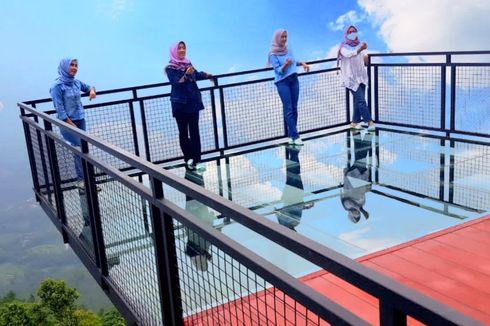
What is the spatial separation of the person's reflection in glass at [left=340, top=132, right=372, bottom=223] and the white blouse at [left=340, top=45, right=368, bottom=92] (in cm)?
105

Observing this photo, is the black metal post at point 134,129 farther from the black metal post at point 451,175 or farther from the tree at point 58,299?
the tree at point 58,299

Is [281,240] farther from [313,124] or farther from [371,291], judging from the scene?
[313,124]

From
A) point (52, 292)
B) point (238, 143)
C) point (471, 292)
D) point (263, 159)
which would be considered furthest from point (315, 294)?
point (52, 292)

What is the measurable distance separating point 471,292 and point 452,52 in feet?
16.4

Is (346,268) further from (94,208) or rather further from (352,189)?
(352,189)

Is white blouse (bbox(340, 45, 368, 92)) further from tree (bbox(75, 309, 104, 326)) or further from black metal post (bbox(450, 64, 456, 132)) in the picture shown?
tree (bbox(75, 309, 104, 326))

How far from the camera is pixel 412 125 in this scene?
8273 mm

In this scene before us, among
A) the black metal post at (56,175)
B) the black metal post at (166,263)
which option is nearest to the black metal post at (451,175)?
the black metal post at (166,263)

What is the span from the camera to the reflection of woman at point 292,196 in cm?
491

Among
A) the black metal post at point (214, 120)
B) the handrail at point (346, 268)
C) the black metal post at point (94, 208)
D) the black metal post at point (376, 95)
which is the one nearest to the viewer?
the handrail at point (346, 268)

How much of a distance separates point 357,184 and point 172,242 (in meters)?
3.55

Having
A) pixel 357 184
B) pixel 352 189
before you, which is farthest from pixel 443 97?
pixel 352 189

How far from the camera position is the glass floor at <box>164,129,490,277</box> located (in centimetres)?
444

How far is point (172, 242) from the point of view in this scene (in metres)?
2.66
